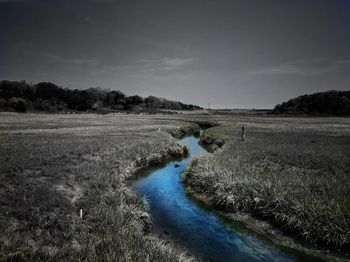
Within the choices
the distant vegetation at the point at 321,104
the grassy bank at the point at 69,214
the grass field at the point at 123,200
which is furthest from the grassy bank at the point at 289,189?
the distant vegetation at the point at 321,104

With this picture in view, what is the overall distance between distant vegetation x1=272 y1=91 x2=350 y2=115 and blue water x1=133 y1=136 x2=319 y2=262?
159381 millimetres

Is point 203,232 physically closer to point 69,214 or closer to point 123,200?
point 123,200

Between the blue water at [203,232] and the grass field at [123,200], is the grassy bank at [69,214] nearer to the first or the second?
the grass field at [123,200]

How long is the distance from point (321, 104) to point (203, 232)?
176691mm

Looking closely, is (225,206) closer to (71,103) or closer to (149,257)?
(149,257)

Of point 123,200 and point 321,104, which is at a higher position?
point 321,104

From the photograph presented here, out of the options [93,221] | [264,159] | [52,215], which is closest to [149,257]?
[93,221]

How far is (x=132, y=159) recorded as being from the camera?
85.1 ft

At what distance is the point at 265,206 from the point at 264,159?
9651 mm

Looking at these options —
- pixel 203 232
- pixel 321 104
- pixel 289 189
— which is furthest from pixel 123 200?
pixel 321 104

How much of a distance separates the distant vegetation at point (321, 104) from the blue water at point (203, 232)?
159381 mm

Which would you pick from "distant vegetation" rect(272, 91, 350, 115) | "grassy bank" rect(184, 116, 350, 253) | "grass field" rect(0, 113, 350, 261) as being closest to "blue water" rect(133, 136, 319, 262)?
"grass field" rect(0, 113, 350, 261)

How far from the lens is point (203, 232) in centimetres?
1339

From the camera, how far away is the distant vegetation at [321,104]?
A: 157788mm
